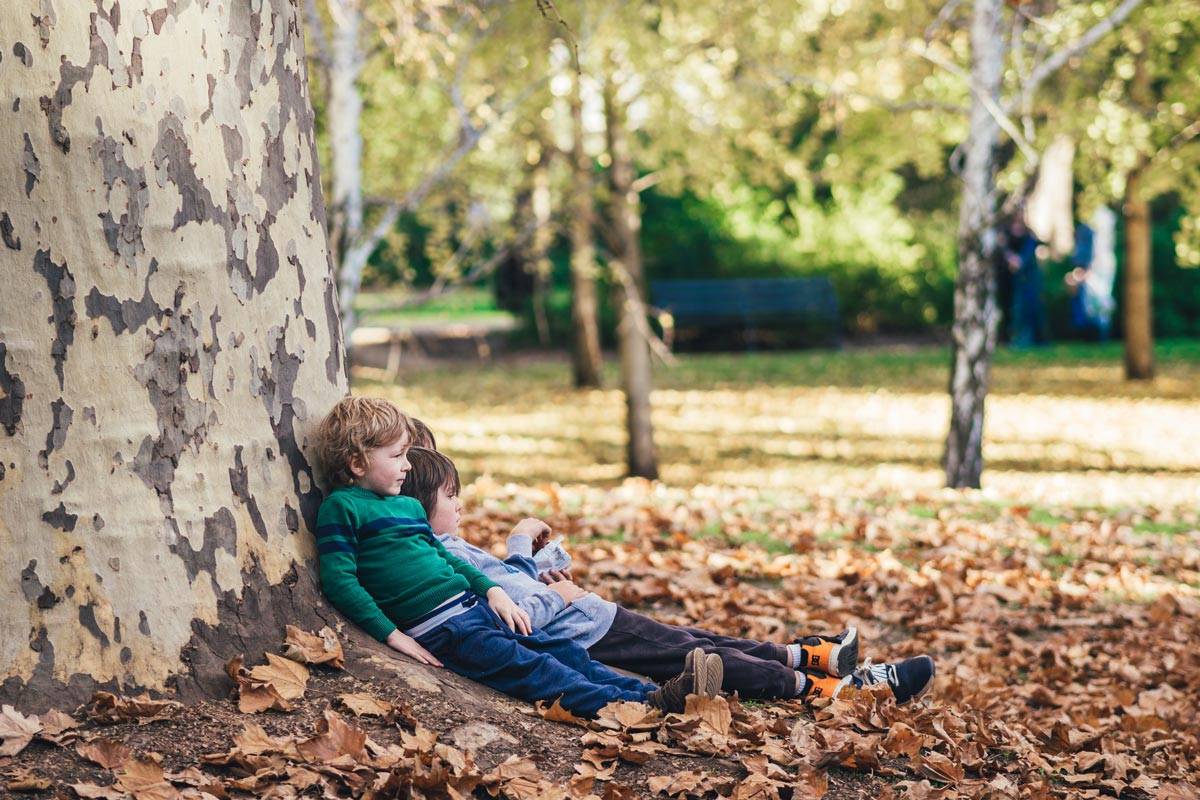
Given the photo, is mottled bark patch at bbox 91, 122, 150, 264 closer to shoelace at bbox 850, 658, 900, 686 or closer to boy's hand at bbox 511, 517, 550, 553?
boy's hand at bbox 511, 517, 550, 553

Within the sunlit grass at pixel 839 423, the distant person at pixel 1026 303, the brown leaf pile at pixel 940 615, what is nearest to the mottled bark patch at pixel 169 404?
the brown leaf pile at pixel 940 615

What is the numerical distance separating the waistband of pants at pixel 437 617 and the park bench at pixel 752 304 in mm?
20978

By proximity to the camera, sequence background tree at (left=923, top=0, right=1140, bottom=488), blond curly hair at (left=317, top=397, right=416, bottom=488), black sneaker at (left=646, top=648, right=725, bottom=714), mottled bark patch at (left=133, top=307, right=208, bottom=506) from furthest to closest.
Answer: background tree at (left=923, top=0, right=1140, bottom=488), black sneaker at (left=646, top=648, right=725, bottom=714), blond curly hair at (left=317, top=397, right=416, bottom=488), mottled bark patch at (left=133, top=307, right=208, bottom=506)

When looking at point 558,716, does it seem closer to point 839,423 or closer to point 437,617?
point 437,617

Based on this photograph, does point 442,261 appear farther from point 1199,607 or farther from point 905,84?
point 1199,607

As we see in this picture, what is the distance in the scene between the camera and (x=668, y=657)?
13.4 feet

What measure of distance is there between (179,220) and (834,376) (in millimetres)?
18499

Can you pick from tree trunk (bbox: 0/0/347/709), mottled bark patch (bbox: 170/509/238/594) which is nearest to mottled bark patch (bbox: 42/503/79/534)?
tree trunk (bbox: 0/0/347/709)

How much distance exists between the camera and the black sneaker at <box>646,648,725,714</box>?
11.9ft

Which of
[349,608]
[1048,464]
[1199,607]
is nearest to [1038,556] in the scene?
[1199,607]

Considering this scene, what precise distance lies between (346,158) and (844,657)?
241 inches

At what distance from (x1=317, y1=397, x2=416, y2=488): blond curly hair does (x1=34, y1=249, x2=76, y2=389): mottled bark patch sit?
767 mm

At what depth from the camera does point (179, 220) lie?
320 centimetres

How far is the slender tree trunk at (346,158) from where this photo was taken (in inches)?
355
